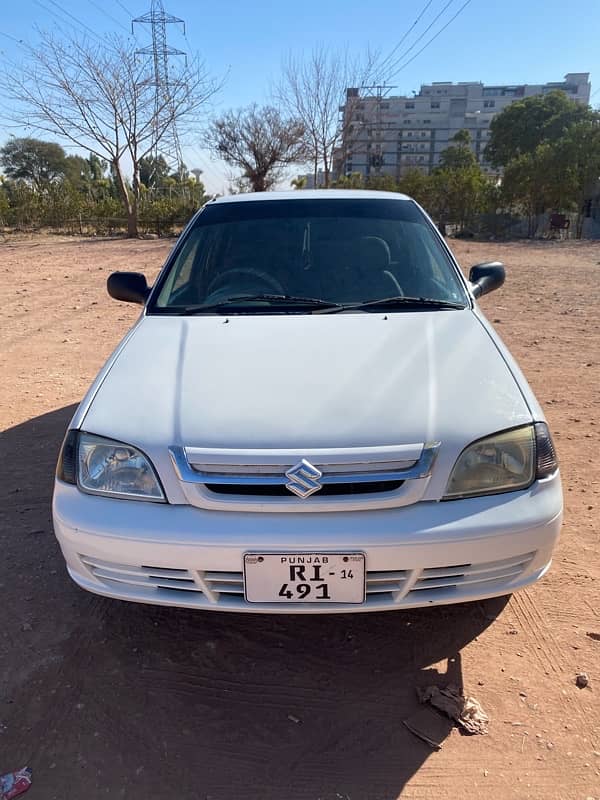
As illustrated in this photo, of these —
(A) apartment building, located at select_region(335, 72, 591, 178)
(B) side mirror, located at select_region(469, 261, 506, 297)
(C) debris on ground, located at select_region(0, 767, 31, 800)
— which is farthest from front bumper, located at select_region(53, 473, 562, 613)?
(A) apartment building, located at select_region(335, 72, 591, 178)

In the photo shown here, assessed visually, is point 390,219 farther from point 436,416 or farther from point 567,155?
point 567,155

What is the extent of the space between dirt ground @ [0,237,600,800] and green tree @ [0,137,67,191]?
197 feet

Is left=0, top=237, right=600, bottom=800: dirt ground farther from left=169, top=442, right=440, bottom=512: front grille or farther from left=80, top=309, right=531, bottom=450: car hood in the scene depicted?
left=80, top=309, right=531, bottom=450: car hood

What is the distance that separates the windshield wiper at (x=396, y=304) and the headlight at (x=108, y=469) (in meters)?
1.19

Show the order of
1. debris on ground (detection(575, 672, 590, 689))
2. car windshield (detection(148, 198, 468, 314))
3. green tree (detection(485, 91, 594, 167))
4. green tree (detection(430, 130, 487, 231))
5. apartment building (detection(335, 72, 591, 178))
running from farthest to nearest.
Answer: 1. apartment building (detection(335, 72, 591, 178))
2. green tree (detection(485, 91, 594, 167))
3. green tree (detection(430, 130, 487, 231))
4. car windshield (detection(148, 198, 468, 314))
5. debris on ground (detection(575, 672, 590, 689))

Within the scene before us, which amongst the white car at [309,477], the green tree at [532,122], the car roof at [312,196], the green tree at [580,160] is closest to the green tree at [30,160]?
the green tree at [532,122]

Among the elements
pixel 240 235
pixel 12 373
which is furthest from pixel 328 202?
pixel 12 373

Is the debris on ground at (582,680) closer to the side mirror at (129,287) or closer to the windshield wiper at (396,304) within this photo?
the windshield wiper at (396,304)

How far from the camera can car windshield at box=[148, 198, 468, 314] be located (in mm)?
2891

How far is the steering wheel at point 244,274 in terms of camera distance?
2.98m

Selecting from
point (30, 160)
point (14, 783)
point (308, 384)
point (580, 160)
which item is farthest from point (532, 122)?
point (14, 783)

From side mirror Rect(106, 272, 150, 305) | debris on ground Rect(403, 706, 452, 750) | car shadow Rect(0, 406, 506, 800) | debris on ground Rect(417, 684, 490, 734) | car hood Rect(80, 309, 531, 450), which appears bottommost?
car shadow Rect(0, 406, 506, 800)

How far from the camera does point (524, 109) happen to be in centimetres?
4972

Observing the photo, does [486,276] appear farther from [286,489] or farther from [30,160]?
[30,160]
